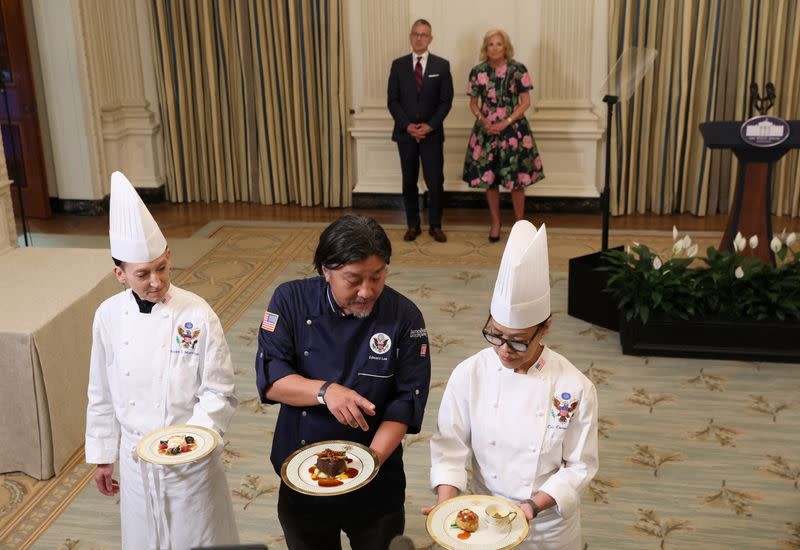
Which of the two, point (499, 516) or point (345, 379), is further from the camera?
point (345, 379)

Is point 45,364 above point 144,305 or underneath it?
underneath

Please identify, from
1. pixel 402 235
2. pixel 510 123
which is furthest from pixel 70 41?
pixel 510 123

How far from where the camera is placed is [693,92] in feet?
23.1

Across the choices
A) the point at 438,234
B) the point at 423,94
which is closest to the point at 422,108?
the point at 423,94

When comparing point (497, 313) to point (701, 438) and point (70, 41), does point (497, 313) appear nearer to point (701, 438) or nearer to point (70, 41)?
point (701, 438)

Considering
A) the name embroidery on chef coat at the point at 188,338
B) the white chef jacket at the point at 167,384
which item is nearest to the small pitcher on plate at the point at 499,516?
the white chef jacket at the point at 167,384

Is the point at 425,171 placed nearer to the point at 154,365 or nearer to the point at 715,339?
the point at 715,339

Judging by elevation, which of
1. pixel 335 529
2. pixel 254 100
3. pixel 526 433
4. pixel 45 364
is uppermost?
pixel 254 100

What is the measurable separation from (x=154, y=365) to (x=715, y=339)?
3288 mm

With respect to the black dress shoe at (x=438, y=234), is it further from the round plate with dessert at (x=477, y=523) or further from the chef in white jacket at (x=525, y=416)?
the round plate with dessert at (x=477, y=523)

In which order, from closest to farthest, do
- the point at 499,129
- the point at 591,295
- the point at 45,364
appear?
the point at 45,364 → the point at 591,295 → the point at 499,129

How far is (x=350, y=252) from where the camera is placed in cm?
Result: 198

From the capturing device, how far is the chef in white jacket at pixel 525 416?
1.98m

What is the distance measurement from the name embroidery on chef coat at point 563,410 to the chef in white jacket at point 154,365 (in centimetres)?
88
